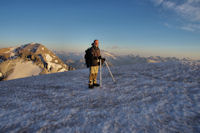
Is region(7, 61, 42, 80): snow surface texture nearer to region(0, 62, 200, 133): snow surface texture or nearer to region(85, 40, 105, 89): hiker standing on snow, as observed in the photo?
region(85, 40, 105, 89): hiker standing on snow

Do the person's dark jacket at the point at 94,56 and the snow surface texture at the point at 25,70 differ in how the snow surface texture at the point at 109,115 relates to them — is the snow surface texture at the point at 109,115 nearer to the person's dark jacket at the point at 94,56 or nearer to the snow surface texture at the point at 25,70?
the person's dark jacket at the point at 94,56

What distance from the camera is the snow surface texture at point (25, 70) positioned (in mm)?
159000

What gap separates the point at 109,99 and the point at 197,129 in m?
3.49

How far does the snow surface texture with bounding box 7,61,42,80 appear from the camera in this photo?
15900 centimetres

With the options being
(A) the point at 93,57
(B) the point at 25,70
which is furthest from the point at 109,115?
(B) the point at 25,70

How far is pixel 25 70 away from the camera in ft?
569

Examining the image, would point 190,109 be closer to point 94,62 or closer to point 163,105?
point 163,105

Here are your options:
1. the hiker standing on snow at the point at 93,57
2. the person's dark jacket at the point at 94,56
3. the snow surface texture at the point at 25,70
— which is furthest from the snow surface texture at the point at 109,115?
the snow surface texture at the point at 25,70

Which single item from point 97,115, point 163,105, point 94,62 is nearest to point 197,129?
point 163,105

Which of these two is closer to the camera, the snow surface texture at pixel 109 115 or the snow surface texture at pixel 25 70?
the snow surface texture at pixel 109 115

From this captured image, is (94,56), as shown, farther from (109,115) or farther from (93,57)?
(109,115)

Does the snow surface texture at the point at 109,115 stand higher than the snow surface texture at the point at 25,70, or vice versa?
the snow surface texture at the point at 109,115

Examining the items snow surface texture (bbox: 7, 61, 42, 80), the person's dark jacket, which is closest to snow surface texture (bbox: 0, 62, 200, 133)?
the person's dark jacket

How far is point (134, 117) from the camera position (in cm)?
388
